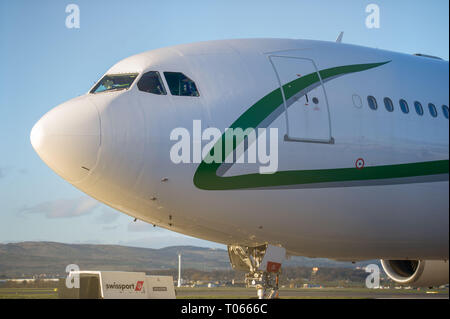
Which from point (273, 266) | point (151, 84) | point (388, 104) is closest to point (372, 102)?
point (388, 104)

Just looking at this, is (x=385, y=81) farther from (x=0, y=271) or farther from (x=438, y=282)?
(x=0, y=271)

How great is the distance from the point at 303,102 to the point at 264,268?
2.86 metres

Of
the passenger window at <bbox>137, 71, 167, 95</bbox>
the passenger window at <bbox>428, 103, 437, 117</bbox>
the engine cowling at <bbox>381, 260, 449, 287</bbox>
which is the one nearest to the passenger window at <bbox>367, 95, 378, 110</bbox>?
the passenger window at <bbox>428, 103, 437, 117</bbox>

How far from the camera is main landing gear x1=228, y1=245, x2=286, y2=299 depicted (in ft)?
36.2

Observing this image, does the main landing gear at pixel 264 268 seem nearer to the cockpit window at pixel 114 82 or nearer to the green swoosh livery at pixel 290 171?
the green swoosh livery at pixel 290 171

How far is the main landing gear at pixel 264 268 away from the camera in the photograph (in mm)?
11047

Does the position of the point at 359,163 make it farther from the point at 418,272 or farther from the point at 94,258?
the point at 94,258

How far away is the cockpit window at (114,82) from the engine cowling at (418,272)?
8.77m

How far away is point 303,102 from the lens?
10.7 meters

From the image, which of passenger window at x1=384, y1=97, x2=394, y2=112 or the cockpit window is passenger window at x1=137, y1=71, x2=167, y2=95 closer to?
the cockpit window

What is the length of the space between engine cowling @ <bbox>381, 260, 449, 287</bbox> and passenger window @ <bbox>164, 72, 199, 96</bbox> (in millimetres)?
8072

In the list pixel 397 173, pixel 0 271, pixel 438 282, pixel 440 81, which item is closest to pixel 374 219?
pixel 397 173

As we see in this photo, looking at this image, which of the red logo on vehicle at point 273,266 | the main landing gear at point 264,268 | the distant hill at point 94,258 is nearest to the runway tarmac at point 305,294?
the distant hill at point 94,258

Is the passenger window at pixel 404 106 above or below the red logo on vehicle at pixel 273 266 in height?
above
